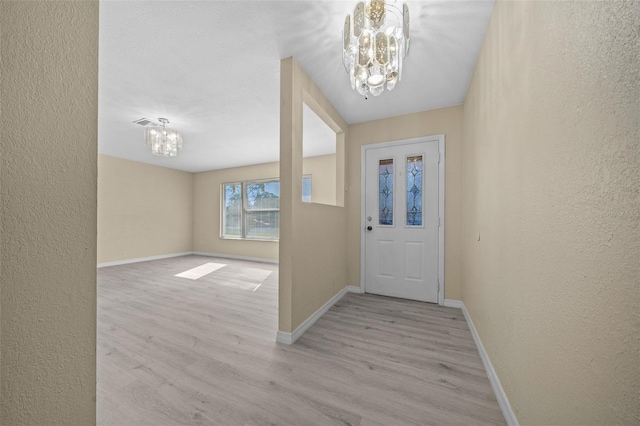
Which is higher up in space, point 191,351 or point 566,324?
point 566,324

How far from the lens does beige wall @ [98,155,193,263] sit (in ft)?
16.1

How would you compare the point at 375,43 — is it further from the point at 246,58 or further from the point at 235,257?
the point at 235,257

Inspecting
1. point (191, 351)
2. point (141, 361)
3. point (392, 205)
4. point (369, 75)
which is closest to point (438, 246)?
point (392, 205)

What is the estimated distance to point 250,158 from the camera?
5.32 metres

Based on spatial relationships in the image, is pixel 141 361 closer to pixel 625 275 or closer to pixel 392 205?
pixel 625 275

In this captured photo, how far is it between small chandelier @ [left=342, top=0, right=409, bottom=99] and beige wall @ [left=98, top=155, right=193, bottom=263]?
5.73 m

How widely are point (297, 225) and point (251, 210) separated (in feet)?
14.1

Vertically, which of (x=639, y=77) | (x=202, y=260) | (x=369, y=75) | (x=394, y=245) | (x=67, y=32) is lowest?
(x=202, y=260)

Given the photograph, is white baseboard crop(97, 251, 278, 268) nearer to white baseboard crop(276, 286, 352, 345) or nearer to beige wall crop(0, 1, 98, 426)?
white baseboard crop(276, 286, 352, 345)

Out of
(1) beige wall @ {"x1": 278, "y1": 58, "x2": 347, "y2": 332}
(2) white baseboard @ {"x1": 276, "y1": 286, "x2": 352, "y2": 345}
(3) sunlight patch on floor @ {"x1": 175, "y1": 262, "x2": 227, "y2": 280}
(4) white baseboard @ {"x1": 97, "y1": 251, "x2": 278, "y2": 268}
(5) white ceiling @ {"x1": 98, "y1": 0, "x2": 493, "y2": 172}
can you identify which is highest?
(5) white ceiling @ {"x1": 98, "y1": 0, "x2": 493, "y2": 172}

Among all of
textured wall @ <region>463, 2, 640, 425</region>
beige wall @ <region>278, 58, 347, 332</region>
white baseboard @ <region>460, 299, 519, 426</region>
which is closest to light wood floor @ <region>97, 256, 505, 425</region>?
white baseboard @ <region>460, 299, 519, 426</region>

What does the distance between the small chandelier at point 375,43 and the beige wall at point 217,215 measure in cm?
417

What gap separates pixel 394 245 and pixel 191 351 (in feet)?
8.03

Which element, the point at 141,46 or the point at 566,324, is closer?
the point at 566,324
